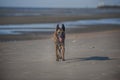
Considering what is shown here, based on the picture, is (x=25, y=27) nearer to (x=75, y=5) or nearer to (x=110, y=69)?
(x=75, y=5)

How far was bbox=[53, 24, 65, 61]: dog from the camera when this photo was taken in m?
2.13

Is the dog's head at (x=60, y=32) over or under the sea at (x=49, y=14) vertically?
under

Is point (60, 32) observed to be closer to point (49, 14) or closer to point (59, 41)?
point (59, 41)

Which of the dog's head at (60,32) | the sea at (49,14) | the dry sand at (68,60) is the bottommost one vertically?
the dry sand at (68,60)

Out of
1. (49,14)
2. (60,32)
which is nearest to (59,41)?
(60,32)

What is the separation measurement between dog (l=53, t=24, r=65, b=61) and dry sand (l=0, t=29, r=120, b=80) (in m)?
0.03

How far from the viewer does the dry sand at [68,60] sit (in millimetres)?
2096

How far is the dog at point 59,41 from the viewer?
2131 mm

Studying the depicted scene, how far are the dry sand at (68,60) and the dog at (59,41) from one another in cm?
3

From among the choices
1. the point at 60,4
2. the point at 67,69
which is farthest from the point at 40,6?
the point at 67,69

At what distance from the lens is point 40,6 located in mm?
2186

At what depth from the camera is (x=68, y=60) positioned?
7.20ft

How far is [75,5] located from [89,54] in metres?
0.32

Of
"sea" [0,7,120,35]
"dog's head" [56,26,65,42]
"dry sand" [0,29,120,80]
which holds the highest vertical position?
"sea" [0,7,120,35]
